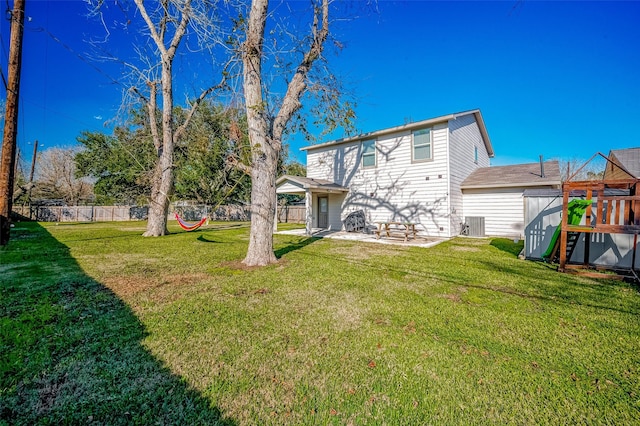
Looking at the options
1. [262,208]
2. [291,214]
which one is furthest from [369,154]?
[291,214]

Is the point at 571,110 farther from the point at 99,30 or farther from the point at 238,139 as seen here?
the point at 99,30

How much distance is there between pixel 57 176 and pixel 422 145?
106 feet

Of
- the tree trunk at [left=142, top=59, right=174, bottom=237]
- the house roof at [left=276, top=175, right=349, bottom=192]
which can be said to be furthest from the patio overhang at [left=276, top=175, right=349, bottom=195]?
the tree trunk at [left=142, top=59, right=174, bottom=237]

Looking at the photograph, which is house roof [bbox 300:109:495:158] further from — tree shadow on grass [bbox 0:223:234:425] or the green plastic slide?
tree shadow on grass [bbox 0:223:234:425]

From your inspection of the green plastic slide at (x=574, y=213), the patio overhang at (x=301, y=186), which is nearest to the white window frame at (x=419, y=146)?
the patio overhang at (x=301, y=186)

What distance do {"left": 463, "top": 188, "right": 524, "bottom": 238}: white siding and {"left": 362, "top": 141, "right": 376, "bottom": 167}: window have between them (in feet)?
13.7

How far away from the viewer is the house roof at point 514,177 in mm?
9890

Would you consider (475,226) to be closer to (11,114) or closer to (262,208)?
(262,208)

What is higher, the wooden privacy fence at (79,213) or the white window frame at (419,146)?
the white window frame at (419,146)

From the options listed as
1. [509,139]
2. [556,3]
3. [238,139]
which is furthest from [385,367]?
[509,139]

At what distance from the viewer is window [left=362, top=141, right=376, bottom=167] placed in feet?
39.9

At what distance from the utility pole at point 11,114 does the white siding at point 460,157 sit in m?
12.0

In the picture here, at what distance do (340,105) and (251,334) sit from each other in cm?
568

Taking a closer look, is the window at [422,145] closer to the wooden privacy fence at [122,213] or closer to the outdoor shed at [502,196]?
the outdoor shed at [502,196]
